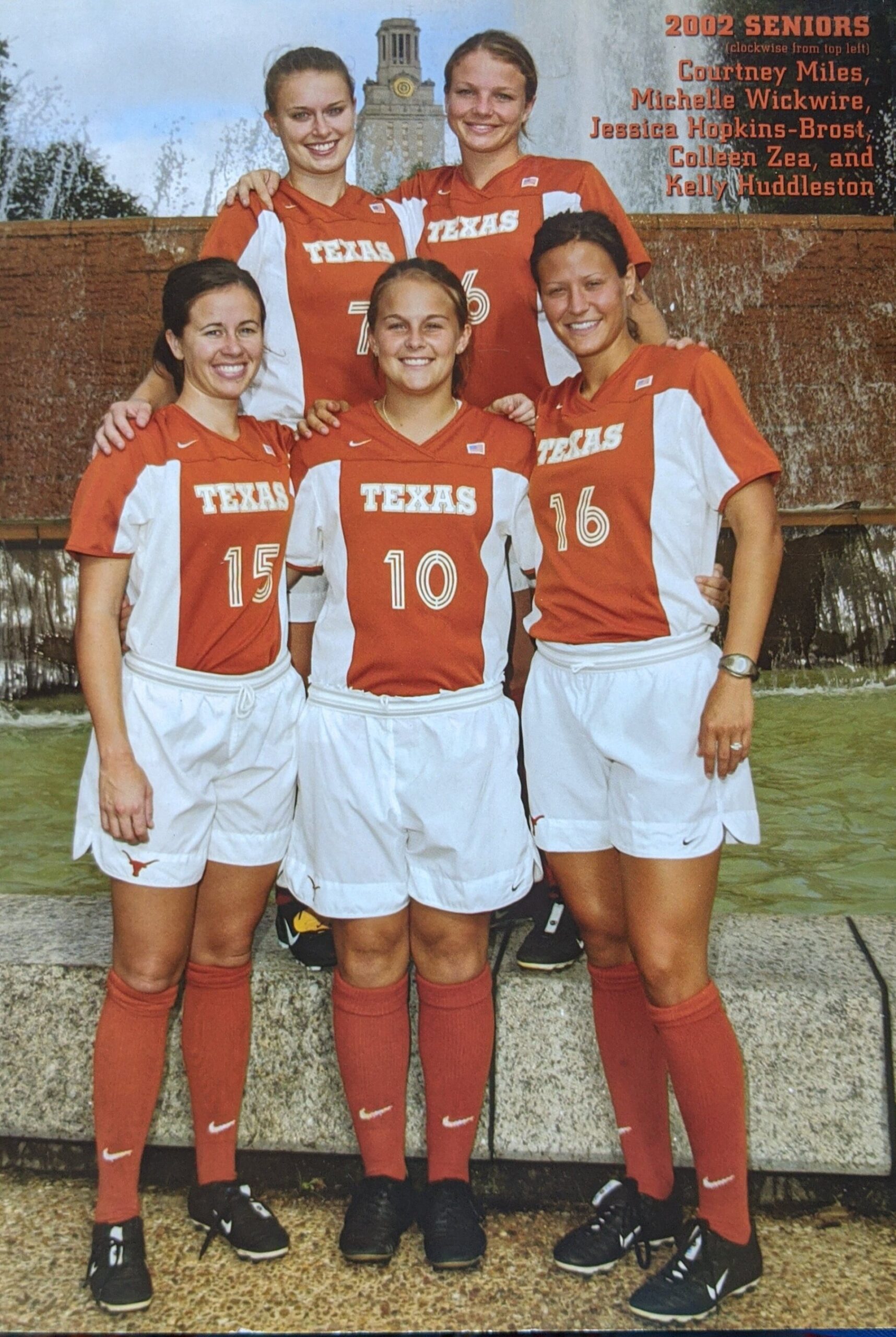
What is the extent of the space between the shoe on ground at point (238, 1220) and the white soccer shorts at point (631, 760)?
0.92 metres

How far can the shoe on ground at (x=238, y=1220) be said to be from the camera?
243cm

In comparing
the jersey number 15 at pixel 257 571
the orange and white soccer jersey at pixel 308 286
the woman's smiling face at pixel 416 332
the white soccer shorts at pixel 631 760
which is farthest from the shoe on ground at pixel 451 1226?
the orange and white soccer jersey at pixel 308 286

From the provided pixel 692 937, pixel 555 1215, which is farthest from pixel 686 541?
pixel 555 1215

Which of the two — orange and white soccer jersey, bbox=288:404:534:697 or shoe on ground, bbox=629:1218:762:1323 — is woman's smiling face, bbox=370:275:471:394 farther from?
shoe on ground, bbox=629:1218:762:1323

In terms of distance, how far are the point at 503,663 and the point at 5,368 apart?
8663 millimetres

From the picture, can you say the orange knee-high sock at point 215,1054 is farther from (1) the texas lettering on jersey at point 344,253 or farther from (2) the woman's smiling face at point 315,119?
(2) the woman's smiling face at point 315,119

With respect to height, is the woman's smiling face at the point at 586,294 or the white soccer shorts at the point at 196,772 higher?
the woman's smiling face at the point at 586,294

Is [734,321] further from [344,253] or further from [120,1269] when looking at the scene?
[120,1269]

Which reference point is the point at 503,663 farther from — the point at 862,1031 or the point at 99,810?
the point at 862,1031

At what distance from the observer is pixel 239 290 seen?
2.51m

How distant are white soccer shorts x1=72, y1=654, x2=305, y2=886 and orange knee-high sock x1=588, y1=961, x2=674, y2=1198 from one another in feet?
2.45

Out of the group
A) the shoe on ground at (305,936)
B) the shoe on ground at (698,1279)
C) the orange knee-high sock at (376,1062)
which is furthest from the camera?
the shoe on ground at (305,936)

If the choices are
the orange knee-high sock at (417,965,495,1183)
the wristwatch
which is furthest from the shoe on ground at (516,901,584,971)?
the wristwatch

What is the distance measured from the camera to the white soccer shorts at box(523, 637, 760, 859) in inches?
90.7
